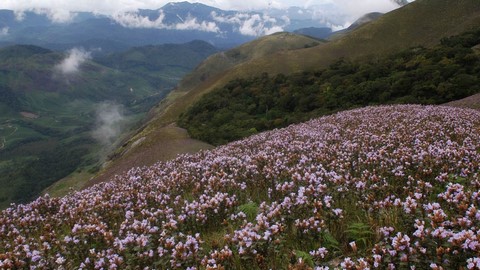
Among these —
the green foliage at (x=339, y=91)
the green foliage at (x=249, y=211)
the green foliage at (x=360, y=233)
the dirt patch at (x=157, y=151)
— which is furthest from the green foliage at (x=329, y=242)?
the green foliage at (x=339, y=91)

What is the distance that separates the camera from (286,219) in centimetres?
714

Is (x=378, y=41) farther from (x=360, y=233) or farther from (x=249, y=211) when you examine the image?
(x=360, y=233)

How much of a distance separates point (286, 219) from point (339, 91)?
4396cm

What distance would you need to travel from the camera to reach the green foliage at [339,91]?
40625 millimetres

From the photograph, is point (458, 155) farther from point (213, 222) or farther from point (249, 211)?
point (213, 222)

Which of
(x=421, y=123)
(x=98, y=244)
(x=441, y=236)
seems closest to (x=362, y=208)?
(x=441, y=236)

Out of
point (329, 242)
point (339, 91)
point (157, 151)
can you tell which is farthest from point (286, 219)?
point (339, 91)

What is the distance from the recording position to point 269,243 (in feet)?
19.7

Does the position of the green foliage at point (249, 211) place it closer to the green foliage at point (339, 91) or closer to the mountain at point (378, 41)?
the green foliage at point (339, 91)

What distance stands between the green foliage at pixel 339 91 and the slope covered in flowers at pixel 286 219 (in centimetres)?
3002

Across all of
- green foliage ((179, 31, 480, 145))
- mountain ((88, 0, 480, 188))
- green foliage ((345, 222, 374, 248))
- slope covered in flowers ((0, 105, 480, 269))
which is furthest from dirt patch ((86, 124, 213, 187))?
mountain ((88, 0, 480, 188))

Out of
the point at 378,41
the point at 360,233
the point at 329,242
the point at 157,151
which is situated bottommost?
the point at 157,151

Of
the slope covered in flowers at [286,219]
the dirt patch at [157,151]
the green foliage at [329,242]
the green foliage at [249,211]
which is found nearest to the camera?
the slope covered in flowers at [286,219]

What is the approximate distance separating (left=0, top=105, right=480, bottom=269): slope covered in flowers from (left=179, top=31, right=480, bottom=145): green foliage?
1182 inches
